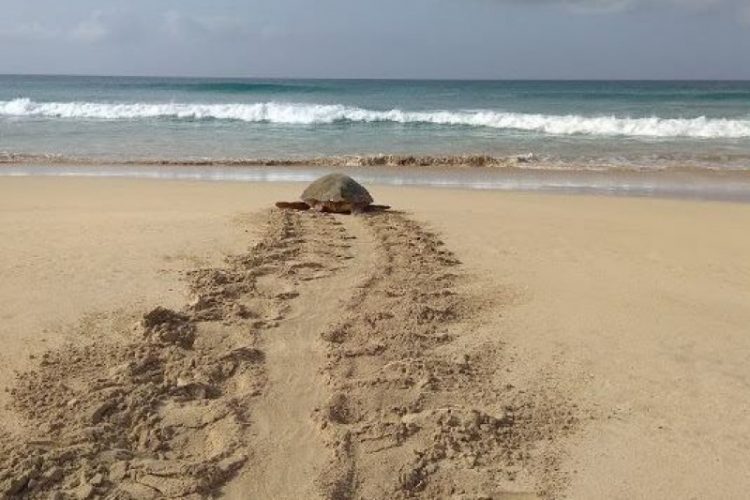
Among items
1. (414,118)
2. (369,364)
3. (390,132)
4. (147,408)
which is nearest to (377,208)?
(369,364)

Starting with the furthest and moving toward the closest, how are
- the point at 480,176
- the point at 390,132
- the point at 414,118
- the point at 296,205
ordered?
the point at 414,118, the point at 390,132, the point at 480,176, the point at 296,205

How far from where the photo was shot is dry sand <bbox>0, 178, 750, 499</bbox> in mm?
2736

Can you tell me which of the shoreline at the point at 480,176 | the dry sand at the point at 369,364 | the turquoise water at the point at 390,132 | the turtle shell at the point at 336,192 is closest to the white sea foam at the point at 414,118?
the turquoise water at the point at 390,132

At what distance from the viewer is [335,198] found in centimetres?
816

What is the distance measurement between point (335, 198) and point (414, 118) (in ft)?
66.9

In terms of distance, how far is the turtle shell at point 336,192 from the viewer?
26.8 feet

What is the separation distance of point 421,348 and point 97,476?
1.87 metres

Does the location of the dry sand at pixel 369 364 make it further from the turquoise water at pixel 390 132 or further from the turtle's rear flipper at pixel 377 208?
the turquoise water at pixel 390 132

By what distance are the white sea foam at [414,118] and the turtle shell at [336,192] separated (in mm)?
16300

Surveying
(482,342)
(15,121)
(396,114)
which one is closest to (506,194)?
(482,342)

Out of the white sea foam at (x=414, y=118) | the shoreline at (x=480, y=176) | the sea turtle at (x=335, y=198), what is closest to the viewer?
the sea turtle at (x=335, y=198)

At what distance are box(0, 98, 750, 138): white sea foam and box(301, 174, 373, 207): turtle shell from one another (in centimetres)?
1630

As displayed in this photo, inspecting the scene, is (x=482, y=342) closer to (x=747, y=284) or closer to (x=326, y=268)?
(x=326, y=268)

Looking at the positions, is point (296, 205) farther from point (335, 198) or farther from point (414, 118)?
point (414, 118)
